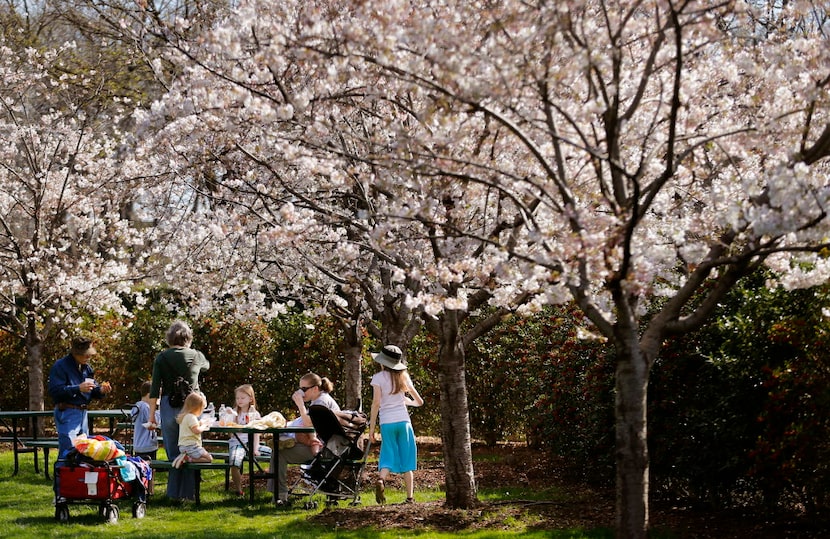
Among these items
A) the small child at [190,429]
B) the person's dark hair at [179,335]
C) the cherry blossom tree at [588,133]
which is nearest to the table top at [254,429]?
the small child at [190,429]

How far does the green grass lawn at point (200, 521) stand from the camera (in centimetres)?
695

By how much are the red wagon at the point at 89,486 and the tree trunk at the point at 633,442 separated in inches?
176

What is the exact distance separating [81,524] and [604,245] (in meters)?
5.21

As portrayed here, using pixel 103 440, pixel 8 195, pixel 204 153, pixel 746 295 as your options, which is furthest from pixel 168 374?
pixel 8 195

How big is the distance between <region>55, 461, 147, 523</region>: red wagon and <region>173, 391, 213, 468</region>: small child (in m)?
0.77

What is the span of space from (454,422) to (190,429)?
8.24 feet

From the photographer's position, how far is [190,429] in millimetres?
8516

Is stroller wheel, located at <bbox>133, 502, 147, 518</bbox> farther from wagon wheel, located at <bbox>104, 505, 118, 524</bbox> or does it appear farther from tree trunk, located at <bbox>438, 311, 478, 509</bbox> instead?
tree trunk, located at <bbox>438, 311, 478, 509</bbox>

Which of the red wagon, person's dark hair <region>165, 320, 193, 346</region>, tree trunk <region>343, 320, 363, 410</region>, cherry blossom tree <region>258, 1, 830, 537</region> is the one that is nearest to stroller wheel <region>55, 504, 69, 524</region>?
the red wagon

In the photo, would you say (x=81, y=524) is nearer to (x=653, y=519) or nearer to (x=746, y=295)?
(x=653, y=519)

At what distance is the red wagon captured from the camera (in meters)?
7.70

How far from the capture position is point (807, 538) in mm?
6375

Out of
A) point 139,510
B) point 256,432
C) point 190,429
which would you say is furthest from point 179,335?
point 139,510

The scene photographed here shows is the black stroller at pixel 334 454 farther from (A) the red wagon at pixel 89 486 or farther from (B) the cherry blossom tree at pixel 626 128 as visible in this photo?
(B) the cherry blossom tree at pixel 626 128
